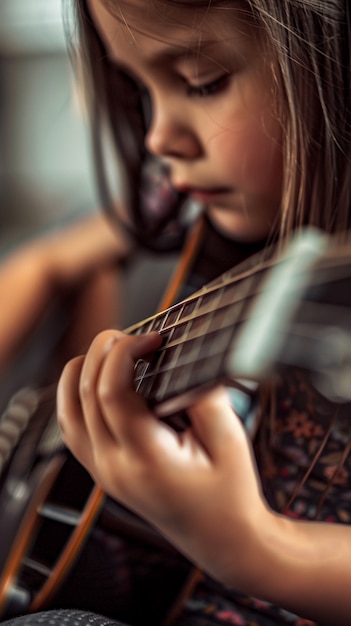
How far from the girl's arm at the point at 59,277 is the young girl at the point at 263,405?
0.26 m

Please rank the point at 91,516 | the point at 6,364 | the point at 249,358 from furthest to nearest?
the point at 6,364 < the point at 91,516 < the point at 249,358

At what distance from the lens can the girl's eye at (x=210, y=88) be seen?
11.1 inches

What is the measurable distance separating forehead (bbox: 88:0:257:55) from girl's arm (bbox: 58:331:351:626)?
11 centimetres

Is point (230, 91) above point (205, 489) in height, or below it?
above

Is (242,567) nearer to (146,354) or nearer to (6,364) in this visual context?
(146,354)

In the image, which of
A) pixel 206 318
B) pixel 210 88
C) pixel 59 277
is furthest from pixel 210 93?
pixel 59 277

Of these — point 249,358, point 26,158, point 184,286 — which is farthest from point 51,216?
point 249,358

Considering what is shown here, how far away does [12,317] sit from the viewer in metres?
0.54

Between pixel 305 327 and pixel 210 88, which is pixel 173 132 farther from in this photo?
pixel 305 327

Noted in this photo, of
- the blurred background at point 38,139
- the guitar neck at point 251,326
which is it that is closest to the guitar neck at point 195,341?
the guitar neck at point 251,326

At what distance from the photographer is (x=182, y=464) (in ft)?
0.87

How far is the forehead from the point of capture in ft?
0.84

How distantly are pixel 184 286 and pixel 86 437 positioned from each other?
86 millimetres

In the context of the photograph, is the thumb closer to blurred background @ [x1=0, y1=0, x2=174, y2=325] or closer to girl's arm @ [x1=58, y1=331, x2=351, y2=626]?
girl's arm @ [x1=58, y1=331, x2=351, y2=626]
